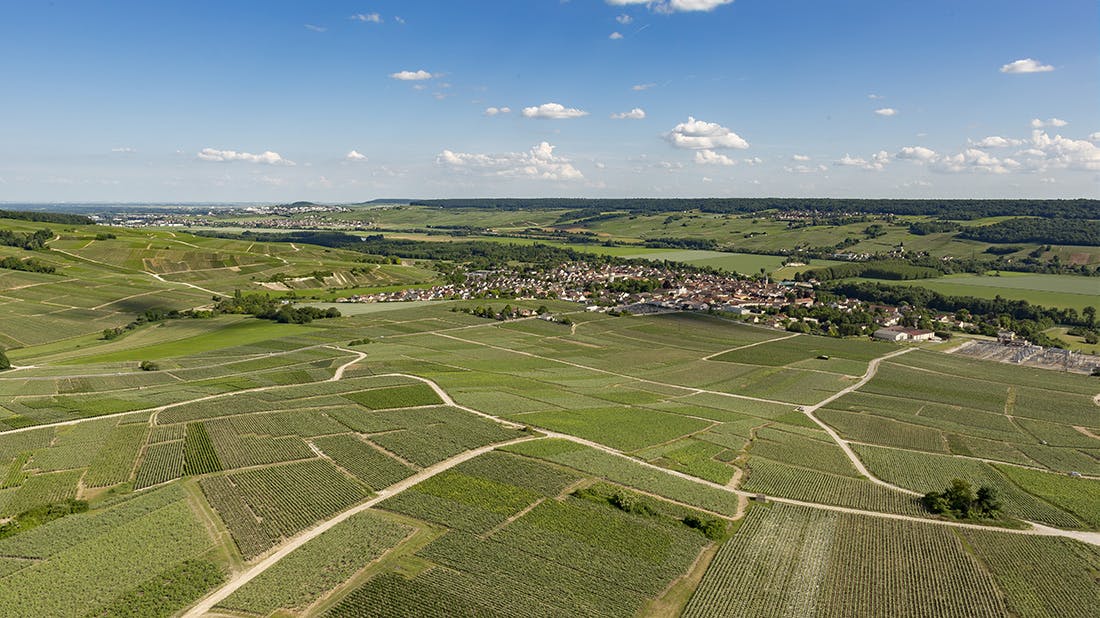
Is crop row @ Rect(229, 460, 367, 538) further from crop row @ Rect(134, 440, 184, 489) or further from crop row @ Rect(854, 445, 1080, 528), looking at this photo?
crop row @ Rect(854, 445, 1080, 528)

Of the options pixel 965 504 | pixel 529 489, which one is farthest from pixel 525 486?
pixel 965 504

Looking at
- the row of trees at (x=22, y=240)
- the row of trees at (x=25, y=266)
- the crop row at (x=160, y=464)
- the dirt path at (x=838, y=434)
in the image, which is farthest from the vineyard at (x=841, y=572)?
the row of trees at (x=22, y=240)

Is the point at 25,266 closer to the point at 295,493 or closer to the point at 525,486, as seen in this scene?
the point at 295,493

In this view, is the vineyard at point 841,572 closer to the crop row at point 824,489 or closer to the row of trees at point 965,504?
the crop row at point 824,489

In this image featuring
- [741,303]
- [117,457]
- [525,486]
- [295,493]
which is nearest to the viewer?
[295,493]

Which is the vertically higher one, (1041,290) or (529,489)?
(1041,290)

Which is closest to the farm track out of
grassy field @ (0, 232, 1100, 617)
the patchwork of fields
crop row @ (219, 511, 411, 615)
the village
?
the patchwork of fields

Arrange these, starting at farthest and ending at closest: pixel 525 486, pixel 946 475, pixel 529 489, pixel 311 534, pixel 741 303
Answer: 1. pixel 741 303
2. pixel 946 475
3. pixel 525 486
4. pixel 529 489
5. pixel 311 534

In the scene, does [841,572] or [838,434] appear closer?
[841,572]
